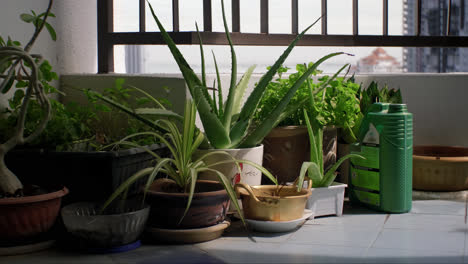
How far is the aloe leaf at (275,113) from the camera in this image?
2.29 meters

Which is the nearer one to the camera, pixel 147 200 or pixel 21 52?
pixel 21 52

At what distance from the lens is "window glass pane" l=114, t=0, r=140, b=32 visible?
118 inches

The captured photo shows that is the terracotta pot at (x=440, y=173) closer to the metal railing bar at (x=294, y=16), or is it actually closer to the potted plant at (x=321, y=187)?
the potted plant at (x=321, y=187)

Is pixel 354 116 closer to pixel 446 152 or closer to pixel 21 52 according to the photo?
pixel 446 152

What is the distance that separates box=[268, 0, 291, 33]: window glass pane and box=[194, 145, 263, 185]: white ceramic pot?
101 cm

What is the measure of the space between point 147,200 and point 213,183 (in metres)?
0.27

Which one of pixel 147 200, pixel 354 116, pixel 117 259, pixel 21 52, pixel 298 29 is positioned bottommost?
pixel 117 259

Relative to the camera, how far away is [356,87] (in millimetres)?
2627

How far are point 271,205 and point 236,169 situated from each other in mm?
233

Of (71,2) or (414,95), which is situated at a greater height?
(71,2)

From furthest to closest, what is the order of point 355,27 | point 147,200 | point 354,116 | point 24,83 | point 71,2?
point 355,27
point 71,2
point 354,116
point 24,83
point 147,200

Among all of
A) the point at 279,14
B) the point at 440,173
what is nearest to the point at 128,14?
the point at 279,14

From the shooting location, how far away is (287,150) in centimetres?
256

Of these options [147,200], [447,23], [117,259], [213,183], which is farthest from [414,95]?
[117,259]
